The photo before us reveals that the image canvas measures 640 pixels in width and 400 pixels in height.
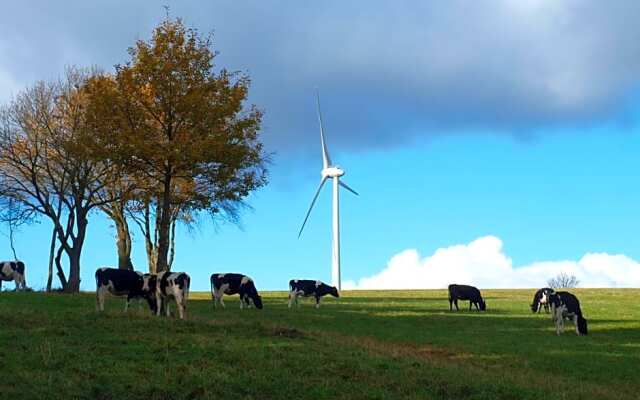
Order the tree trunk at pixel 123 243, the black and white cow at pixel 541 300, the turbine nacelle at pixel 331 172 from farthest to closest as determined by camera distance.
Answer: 1. the turbine nacelle at pixel 331 172
2. the tree trunk at pixel 123 243
3. the black and white cow at pixel 541 300

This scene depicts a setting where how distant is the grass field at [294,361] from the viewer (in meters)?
15.9

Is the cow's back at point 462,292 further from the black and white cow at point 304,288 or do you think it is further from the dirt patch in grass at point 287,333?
the dirt patch in grass at point 287,333

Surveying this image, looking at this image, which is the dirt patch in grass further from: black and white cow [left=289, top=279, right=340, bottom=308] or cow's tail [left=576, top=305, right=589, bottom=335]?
black and white cow [left=289, top=279, right=340, bottom=308]

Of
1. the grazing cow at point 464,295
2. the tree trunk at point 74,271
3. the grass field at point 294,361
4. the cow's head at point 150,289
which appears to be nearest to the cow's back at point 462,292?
the grazing cow at point 464,295

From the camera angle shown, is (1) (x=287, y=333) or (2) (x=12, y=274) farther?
(2) (x=12, y=274)

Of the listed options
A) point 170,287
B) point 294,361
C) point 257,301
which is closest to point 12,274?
point 257,301

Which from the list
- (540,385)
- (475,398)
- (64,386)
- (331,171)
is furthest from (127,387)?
(331,171)

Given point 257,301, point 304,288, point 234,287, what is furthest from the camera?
point 304,288

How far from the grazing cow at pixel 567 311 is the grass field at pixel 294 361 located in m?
0.72

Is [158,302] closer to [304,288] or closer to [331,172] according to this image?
[304,288]

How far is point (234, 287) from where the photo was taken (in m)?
37.9

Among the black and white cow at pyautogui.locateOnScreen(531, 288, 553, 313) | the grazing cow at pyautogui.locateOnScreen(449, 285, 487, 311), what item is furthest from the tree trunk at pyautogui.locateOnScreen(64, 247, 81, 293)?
the black and white cow at pyautogui.locateOnScreen(531, 288, 553, 313)

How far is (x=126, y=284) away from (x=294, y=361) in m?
12.3

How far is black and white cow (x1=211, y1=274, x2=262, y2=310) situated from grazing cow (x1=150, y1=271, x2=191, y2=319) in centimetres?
899
